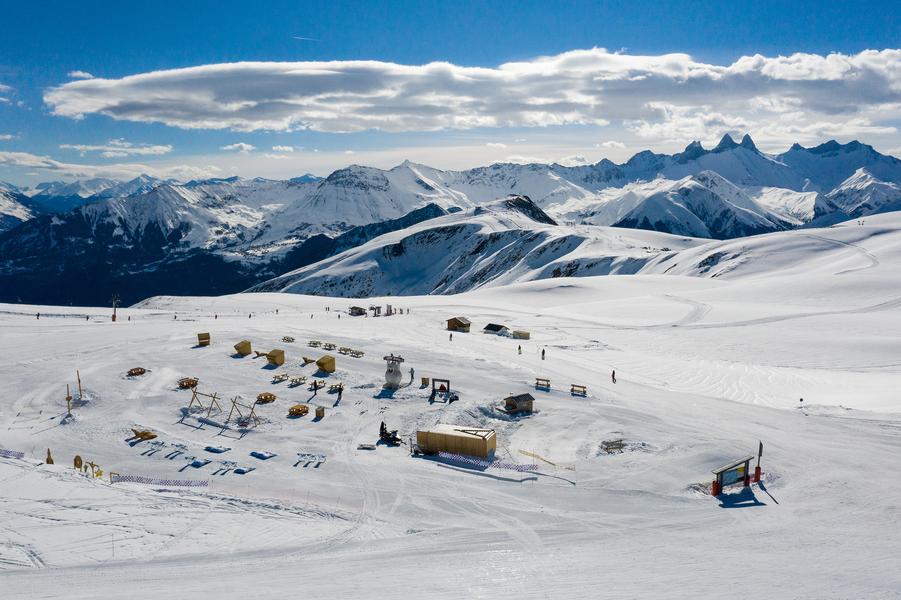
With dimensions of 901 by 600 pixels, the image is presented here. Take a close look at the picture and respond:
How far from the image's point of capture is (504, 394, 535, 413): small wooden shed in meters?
37.1

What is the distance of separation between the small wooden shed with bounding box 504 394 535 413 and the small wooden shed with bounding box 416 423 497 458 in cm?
487

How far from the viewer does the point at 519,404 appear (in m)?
37.1

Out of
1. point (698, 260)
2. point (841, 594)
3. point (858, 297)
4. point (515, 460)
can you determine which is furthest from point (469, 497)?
point (698, 260)

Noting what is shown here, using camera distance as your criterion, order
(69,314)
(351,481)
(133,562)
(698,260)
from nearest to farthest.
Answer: (133,562), (351,481), (69,314), (698,260)

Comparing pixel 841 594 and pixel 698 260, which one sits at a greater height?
pixel 698 260

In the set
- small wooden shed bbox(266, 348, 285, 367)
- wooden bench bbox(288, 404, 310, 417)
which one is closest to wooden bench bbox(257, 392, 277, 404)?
wooden bench bbox(288, 404, 310, 417)

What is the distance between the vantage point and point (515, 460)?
30984 millimetres

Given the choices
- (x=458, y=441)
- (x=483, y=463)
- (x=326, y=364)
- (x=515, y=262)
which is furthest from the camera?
(x=515, y=262)

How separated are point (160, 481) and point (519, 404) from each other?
2077 centimetres

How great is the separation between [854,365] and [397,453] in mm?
41413

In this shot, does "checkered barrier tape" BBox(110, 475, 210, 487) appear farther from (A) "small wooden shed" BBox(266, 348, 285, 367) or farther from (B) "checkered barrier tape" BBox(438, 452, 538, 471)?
(A) "small wooden shed" BBox(266, 348, 285, 367)

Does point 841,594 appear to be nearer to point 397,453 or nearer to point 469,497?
point 469,497

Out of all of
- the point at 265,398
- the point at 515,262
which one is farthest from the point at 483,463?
the point at 515,262

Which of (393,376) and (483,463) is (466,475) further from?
(393,376)
